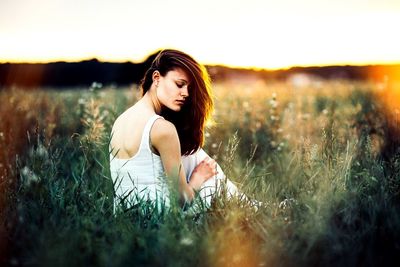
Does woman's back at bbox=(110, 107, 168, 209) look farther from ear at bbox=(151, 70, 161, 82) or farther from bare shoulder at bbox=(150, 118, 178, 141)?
ear at bbox=(151, 70, 161, 82)

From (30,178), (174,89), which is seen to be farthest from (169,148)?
(30,178)

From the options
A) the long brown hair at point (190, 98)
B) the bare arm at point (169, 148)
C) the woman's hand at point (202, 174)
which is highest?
the long brown hair at point (190, 98)

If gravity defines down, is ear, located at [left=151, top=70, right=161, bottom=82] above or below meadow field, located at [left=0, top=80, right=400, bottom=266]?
above

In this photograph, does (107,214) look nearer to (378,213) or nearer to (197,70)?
(197,70)

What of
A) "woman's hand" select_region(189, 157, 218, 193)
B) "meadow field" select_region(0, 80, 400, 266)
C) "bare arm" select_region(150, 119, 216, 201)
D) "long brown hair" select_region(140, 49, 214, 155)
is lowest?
"meadow field" select_region(0, 80, 400, 266)

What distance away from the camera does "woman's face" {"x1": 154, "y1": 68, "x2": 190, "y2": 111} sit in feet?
10.3

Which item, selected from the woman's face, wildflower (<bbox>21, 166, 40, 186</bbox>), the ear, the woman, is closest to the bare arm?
the woman

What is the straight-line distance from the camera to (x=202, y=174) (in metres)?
3.10

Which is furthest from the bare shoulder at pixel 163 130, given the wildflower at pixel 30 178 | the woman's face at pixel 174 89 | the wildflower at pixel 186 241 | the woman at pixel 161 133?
the wildflower at pixel 186 241

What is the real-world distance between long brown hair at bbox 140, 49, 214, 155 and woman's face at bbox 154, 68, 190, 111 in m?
0.03

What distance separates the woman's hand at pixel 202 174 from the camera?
120 inches

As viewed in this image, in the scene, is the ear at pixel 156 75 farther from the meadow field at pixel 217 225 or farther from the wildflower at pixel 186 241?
the wildflower at pixel 186 241

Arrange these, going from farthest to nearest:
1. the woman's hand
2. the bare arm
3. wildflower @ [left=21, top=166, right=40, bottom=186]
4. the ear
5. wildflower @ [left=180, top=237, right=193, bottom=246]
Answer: the ear → the woman's hand → the bare arm → wildflower @ [left=21, top=166, right=40, bottom=186] → wildflower @ [left=180, top=237, right=193, bottom=246]

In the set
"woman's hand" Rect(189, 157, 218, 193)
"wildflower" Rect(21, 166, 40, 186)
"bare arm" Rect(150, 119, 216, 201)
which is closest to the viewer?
"wildflower" Rect(21, 166, 40, 186)
